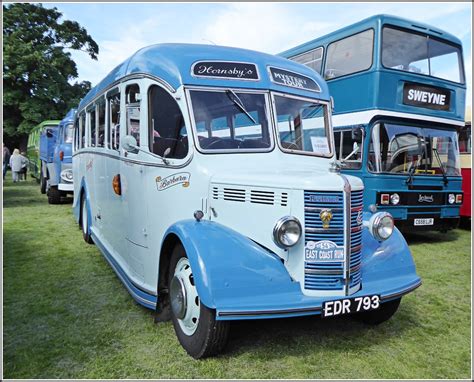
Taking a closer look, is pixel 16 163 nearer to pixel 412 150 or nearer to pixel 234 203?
pixel 412 150

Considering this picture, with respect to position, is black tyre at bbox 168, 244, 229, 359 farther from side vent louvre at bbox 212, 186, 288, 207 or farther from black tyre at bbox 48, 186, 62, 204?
black tyre at bbox 48, 186, 62, 204

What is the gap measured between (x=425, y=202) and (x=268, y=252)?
6.14 m

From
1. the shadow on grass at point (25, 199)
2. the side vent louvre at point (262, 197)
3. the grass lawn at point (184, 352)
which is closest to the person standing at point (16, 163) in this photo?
the shadow on grass at point (25, 199)

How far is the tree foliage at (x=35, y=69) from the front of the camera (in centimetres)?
2805

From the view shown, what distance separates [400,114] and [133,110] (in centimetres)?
562

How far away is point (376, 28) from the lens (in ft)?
26.2

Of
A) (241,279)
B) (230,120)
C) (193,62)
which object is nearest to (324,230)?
(241,279)

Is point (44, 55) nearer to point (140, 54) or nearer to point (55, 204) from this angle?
point (55, 204)

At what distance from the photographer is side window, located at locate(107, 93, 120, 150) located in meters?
5.04

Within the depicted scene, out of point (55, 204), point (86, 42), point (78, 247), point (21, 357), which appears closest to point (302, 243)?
point (21, 357)

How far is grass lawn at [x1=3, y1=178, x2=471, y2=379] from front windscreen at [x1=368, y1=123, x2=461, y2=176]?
287cm

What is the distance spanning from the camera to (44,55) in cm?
2953

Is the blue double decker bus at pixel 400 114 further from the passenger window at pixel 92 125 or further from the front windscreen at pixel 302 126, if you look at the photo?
the passenger window at pixel 92 125

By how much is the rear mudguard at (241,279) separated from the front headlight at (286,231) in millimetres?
178
